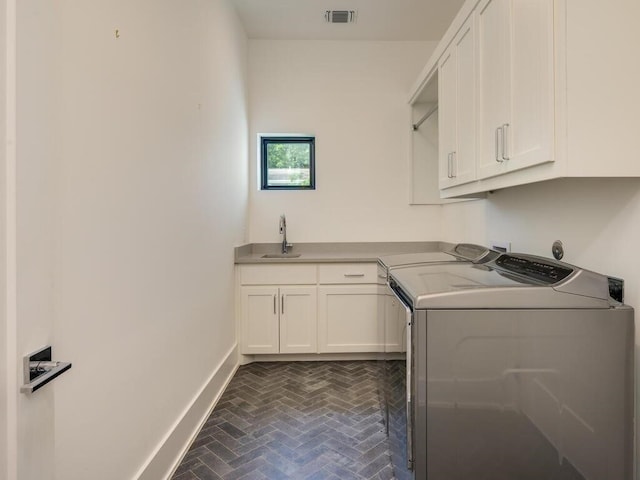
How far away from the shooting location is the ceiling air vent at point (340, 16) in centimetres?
300

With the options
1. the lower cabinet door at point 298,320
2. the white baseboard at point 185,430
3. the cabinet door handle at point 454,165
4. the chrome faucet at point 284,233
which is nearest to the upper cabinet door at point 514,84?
the cabinet door handle at point 454,165

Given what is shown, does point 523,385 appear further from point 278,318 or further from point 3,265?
point 278,318

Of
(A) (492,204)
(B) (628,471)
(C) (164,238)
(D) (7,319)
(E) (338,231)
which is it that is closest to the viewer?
(D) (7,319)

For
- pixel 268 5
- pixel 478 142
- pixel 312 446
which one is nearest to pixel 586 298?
pixel 478 142

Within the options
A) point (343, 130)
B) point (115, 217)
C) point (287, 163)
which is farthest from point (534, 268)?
point (287, 163)

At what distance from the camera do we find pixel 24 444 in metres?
0.66

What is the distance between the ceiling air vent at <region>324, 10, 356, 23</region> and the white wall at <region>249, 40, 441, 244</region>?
0.36m

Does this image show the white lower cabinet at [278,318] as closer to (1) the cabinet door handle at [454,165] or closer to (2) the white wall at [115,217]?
(2) the white wall at [115,217]

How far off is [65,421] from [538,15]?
193 centimetres

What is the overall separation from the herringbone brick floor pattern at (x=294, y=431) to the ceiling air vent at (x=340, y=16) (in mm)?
2884

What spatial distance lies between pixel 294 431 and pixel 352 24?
3.15 meters

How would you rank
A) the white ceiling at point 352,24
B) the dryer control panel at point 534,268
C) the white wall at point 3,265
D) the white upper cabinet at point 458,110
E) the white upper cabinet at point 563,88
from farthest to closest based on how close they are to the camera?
the white ceiling at point 352,24 < the white upper cabinet at point 458,110 < the dryer control panel at point 534,268 < the white upper cabinet at point 563,88 < the white wall at point 3,265

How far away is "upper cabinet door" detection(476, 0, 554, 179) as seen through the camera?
4.00 feet

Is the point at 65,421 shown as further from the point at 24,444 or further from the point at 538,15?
the point at 538,15
